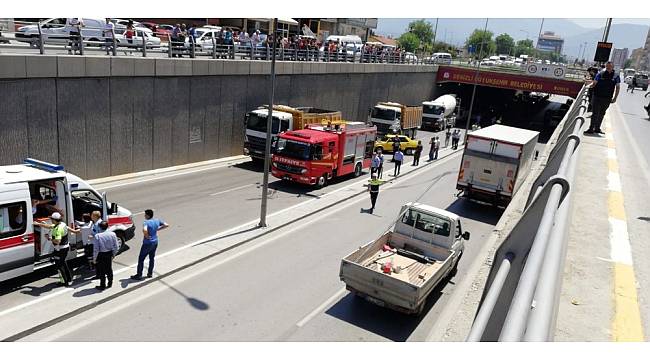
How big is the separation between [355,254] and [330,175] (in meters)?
13.4

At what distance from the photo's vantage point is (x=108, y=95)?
22.1 metres

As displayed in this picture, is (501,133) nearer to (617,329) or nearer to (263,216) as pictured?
(263,216)

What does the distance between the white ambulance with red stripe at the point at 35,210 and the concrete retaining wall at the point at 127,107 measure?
7.27 meters

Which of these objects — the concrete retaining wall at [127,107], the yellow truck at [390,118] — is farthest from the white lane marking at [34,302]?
the yellow truck at [390,118]

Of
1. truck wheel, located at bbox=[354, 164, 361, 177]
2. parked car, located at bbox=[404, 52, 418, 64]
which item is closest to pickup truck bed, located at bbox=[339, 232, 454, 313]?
truck wheel, located at bbox=[354, 164, 361, 177]

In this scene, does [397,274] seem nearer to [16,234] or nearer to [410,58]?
[16,234]

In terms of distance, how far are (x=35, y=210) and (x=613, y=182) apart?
12304 millimetres

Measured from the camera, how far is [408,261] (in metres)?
14.0

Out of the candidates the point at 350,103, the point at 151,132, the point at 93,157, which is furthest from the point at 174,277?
the point at 350,103

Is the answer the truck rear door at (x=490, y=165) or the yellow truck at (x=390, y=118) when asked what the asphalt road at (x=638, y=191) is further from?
the yellow truck at (x=390, y=118)

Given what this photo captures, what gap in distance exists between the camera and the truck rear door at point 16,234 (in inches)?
438

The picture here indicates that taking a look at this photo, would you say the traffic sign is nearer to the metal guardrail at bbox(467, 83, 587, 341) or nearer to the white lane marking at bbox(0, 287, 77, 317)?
the white lane marking at bbox(0, 287, 77, 317)

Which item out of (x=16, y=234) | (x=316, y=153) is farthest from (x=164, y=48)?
(x=16, y=234)

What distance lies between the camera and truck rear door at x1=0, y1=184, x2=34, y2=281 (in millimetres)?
11125
